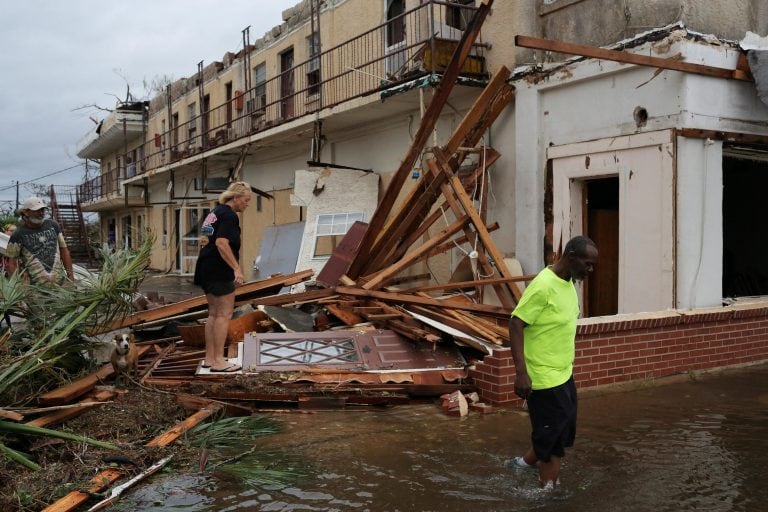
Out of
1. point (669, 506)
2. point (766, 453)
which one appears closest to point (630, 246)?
point (766, 453)

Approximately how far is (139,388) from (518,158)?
575cm

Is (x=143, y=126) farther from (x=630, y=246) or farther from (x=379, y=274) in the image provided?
(x=630, y=246)

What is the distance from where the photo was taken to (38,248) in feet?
22.1

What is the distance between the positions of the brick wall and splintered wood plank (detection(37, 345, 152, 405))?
3252 millimetres

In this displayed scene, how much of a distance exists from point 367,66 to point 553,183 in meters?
5.14

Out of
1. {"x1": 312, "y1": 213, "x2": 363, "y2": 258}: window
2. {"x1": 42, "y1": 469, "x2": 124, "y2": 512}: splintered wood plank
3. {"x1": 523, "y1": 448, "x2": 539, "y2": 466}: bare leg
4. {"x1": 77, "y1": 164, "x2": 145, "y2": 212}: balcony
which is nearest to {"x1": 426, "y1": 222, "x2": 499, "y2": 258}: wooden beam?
{"x1": 312, "y1": 213, "x2": 363, "y2": 258}: window

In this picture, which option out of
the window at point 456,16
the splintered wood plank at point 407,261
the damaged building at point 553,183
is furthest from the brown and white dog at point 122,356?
the window at point 456,16

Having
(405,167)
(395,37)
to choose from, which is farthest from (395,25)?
(405,167)

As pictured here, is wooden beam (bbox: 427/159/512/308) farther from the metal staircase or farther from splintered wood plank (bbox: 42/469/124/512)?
the metal staircase

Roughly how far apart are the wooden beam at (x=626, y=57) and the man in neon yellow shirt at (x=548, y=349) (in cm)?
286

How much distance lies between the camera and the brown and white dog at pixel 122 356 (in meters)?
6.06

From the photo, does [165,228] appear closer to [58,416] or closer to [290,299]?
[290,299]

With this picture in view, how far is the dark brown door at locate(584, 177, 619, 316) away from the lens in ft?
29.5

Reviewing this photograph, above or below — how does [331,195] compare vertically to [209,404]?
above
